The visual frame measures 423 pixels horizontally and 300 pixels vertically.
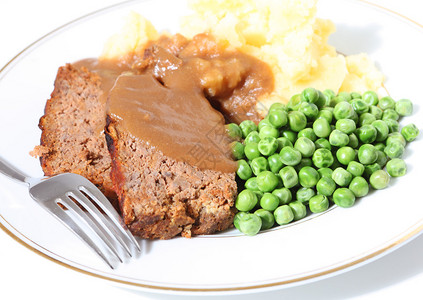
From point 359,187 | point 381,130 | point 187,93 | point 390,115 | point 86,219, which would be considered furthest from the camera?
point 187,93

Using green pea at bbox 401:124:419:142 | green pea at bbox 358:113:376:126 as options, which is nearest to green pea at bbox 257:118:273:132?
green pea at bbox 358:113:376:126

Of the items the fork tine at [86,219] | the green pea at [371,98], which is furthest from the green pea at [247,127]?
the fork tine at [86,219]

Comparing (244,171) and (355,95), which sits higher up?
(244,171)

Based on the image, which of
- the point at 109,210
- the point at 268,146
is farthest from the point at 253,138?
the point at 109,210

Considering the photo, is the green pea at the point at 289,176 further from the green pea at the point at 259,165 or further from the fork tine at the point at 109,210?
the fork tine at the point at 109,210

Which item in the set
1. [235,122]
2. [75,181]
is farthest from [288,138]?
[75,181]

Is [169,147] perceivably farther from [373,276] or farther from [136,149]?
[373,276]

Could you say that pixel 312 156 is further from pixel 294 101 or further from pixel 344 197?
pixel 294 101
